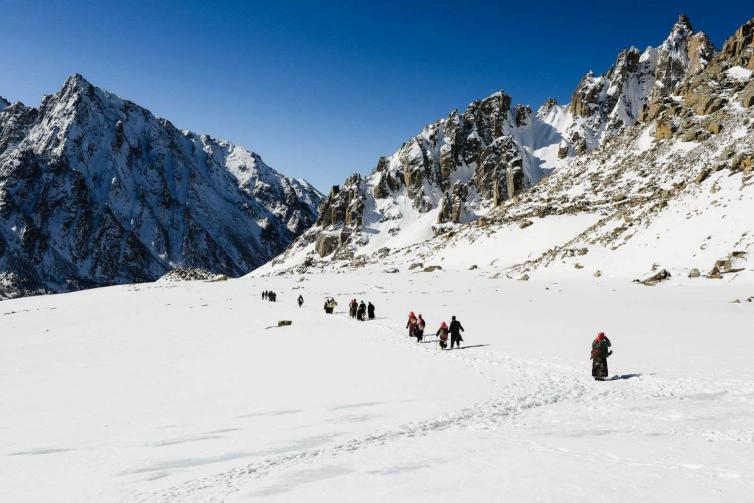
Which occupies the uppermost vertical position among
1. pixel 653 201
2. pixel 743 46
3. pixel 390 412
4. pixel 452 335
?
pixel 743 46

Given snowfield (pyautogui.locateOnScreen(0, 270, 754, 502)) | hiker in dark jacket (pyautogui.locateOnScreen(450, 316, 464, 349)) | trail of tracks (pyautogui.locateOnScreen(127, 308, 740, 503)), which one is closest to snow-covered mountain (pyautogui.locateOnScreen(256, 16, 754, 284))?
snowfield (pyautogui.locateOnScreen(0, 270, 754, 502))

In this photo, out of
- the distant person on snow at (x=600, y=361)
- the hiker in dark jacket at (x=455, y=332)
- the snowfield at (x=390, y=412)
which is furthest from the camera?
the hiker in dark jacket at (x=455, y=332)

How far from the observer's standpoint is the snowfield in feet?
27.3

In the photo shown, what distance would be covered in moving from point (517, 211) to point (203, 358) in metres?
113

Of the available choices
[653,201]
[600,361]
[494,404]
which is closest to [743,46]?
[653,201]

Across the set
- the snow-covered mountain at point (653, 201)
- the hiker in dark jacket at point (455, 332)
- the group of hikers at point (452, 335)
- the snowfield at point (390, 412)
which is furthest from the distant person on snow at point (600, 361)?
the snow-covered mountain at point (653, 201)

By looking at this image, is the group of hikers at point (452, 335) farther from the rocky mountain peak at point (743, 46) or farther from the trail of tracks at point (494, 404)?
the rocky mountain peak at point (743, 46)

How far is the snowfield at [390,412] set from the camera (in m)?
8.31

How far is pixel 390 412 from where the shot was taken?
13.5m

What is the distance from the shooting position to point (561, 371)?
18.0m

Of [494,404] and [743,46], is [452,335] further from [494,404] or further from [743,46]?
[743,46]

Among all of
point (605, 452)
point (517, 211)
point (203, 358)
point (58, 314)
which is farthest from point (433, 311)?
point (517, 211)

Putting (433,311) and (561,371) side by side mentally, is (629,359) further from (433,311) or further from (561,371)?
(433,311)

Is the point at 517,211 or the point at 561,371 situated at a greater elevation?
the point at 517,211
